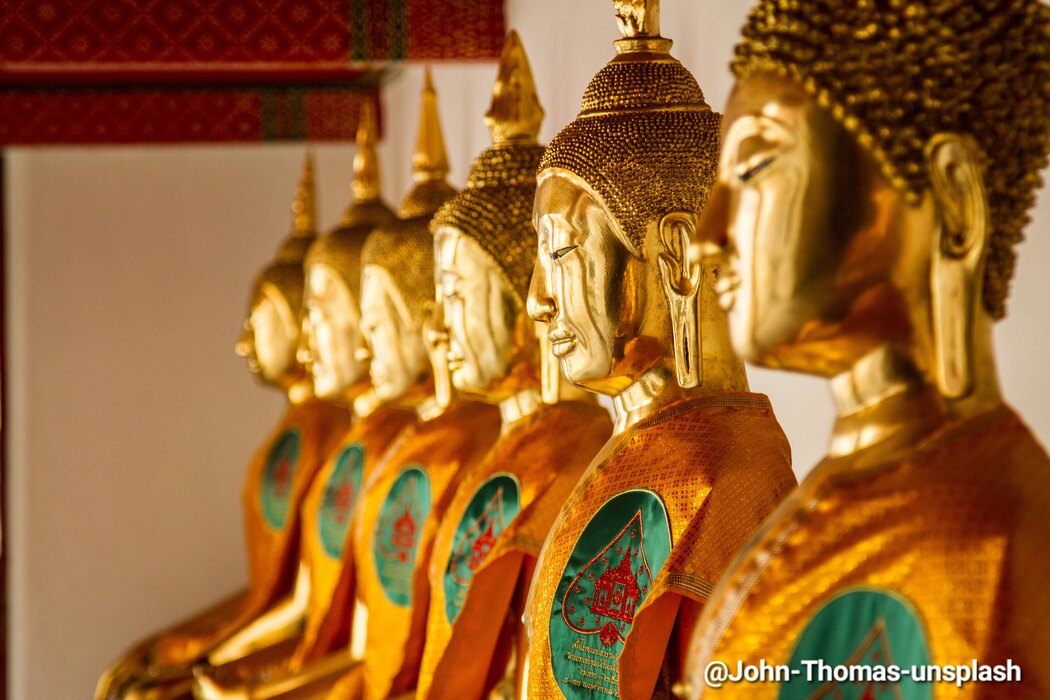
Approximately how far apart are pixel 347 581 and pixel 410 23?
43.0 inches

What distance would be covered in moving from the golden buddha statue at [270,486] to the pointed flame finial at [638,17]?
1975 millimetres

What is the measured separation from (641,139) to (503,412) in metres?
0.70

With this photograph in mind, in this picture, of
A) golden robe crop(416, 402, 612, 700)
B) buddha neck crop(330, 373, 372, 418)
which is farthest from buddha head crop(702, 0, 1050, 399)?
buddha neck crop(330, 373, 372, 418)

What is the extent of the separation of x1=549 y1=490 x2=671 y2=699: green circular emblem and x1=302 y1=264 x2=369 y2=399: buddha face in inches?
61.7

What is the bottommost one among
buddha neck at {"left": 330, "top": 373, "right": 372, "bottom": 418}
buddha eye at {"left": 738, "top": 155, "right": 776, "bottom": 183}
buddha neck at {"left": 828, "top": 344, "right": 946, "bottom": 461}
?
buddha neck at {"left": 330, "top": 373, "right": 372, "bottom": 418}

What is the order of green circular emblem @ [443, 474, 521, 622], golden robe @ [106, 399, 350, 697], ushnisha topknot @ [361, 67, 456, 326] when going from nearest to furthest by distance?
green circular emblem @ [443, 474, 521, 622]
ushnisha topknot @ [361, 67, 456, 326]
golden robe @ [106, 399, 350, 697]

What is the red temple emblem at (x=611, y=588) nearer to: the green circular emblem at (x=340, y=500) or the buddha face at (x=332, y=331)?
the green circular emblem at (x=340, y=500)

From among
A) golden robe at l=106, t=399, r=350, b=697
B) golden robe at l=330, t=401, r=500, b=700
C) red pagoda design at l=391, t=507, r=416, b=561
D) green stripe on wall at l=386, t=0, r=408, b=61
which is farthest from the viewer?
golden robe at l=106, t=399, r=350, b=697

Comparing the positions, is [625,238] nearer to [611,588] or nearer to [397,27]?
[611,588]

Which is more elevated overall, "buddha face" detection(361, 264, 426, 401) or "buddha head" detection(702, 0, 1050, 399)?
"buddha head" detection(702, 0, 1050, 399)

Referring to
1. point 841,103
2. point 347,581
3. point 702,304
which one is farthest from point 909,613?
point 347,581

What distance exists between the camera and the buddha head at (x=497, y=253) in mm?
2256

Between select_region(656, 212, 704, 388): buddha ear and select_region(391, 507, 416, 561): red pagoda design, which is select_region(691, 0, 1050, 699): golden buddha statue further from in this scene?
select_region(391, 507, 416, 561): red pagoda design

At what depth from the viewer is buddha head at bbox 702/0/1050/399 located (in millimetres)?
1198
